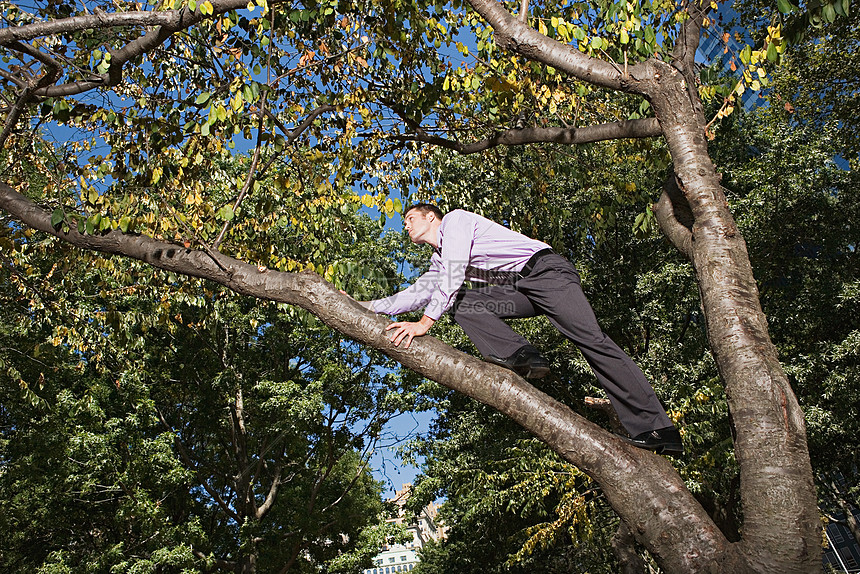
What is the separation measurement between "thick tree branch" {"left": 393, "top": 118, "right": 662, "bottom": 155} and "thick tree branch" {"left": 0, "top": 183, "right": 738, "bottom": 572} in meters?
1.77

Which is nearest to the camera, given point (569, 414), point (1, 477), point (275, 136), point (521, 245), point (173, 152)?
point (569, 414)

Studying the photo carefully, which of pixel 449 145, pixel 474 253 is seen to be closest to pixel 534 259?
pixel 474 253

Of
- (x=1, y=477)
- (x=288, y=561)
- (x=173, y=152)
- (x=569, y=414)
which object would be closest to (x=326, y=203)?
(x=173, y=152)

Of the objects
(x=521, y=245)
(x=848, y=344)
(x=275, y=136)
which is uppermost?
(x=848, y=344)

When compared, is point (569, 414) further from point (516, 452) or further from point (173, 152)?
point (516, 452)

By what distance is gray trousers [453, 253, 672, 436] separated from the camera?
2.86 meters

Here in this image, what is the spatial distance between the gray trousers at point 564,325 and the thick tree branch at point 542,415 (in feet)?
1.42

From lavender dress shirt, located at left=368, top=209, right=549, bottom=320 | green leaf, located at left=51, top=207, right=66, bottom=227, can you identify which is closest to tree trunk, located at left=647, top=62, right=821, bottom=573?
lavender dress shirt, located at left=368, top=209, right=549, bottom=320

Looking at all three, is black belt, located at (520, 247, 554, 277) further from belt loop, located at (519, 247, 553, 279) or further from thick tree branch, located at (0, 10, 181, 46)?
thick tree branch, located at (0, 10, 181, 46)

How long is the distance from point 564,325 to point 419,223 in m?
1.17

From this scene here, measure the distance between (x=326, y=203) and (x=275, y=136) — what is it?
1.07 m

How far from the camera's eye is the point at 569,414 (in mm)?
2463

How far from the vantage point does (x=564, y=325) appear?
3.09 m

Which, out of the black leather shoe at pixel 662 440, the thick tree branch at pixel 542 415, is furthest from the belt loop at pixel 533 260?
the black leather shoe at pixel 662 440
